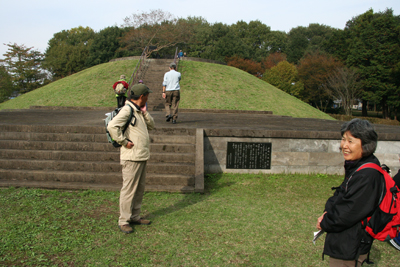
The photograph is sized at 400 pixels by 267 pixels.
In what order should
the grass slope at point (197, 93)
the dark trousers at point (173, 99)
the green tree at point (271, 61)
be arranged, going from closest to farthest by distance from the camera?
the dark trousers at point (173, 99) < the grass slope at point (197, 93) < the green tree at point (271, 61)

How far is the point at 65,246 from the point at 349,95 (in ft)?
131

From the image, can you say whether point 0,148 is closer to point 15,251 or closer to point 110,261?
point 15,251

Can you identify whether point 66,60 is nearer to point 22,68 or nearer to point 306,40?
point 22,68

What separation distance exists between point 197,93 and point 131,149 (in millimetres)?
15886

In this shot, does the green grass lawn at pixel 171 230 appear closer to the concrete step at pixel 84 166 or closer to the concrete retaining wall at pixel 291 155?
the concrete step at pixel 84 166

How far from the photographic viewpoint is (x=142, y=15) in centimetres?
3634

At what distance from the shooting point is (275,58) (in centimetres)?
5394

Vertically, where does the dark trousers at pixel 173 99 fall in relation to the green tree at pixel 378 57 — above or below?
below

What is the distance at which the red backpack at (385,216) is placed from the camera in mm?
1901

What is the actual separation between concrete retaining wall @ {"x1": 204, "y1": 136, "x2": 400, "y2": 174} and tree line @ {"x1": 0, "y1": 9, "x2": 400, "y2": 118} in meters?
25.0

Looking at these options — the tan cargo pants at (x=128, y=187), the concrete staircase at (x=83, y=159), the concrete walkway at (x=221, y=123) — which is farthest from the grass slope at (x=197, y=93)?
the tan cargo pants at (x=128, y=187)

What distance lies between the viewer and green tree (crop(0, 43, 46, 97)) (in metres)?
45.1

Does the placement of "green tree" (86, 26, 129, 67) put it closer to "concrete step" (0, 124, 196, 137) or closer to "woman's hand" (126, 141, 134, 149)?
"concrete step" (0, 124, 196, 137)

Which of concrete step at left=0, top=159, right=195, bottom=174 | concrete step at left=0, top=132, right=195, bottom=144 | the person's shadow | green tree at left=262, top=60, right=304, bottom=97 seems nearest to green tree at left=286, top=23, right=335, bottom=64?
green tree at left=262, top=60, right=304, bottom=97
